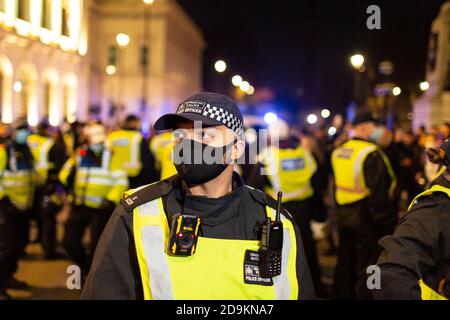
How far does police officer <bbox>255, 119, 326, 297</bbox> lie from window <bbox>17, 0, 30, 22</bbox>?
65.5ft

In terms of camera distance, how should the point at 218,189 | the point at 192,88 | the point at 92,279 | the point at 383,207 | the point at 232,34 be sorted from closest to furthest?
the point at 92,279 < the point at 218,189 < the point at 383,207 < the point at 192,88 < the point at 232,34

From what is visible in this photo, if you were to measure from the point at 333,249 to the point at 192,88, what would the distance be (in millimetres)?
74641

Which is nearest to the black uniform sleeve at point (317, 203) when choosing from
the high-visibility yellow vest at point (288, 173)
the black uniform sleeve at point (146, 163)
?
the high-visibility yellow vest at point (288, 173)

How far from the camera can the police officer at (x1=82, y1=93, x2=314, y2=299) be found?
2438 millimetres

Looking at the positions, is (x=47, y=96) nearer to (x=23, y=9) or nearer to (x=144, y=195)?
(x=23, y=9)

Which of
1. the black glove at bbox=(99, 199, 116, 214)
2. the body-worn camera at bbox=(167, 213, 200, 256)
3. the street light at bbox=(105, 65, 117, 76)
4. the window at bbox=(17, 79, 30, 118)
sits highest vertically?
the street light at bbox=(105, 65, 117, 76)

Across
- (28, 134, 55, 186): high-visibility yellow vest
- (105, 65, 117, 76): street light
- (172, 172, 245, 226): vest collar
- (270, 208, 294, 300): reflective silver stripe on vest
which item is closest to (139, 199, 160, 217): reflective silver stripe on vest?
(172, 172, 245, 226): vest collar

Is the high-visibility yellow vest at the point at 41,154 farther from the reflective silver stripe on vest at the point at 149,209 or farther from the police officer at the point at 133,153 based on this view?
the reflective silver stripe on vest at the point at 149,209

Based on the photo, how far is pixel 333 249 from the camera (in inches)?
396

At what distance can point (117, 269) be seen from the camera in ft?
8.12

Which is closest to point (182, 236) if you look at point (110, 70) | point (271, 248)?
point (271, 248)

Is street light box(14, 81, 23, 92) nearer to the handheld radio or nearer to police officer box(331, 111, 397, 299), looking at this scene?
police officer box(331, 111, 397, 299)
